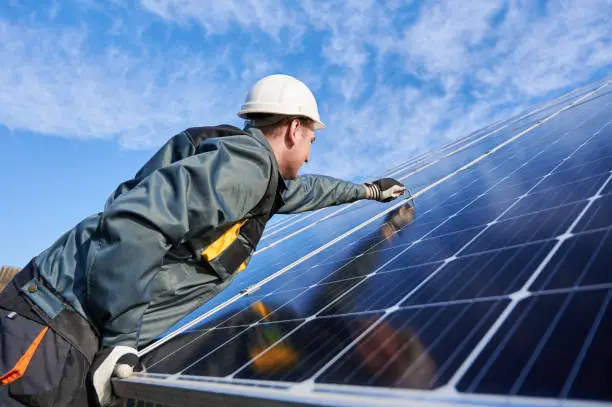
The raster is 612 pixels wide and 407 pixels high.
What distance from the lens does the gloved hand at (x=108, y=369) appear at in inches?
110

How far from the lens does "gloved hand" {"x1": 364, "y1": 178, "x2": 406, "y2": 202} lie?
664 centimetres

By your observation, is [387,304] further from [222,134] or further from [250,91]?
[250,91]

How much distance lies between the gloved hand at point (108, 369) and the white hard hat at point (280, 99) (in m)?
2.54

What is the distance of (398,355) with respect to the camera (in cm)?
Result: 180

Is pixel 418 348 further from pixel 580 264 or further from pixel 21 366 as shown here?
pixel 21 366

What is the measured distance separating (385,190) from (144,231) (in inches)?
186

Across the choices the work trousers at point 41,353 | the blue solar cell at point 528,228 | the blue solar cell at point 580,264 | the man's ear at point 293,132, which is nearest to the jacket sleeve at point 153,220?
the work trousers at point 41,353

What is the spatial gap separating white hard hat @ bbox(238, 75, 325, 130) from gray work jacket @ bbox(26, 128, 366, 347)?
1.08m

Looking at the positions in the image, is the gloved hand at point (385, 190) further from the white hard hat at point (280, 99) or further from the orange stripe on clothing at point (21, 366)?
the orange stripe on clothing at point (21, 366)

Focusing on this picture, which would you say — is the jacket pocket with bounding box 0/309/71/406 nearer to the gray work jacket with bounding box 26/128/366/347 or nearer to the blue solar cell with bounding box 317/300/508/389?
the gray work jacket with bounding box 26/128/366/347

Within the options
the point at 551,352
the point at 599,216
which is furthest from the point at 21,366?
the point at 599,216

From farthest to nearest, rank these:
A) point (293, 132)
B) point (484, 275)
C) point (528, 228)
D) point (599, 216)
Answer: point (293, 132)
point (528, 228)
point (599, 216)
point (484, 275)

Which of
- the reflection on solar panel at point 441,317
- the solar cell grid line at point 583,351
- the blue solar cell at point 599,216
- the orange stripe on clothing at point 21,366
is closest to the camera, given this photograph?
the solar cell grid line at point 583,351

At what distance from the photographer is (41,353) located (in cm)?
267
